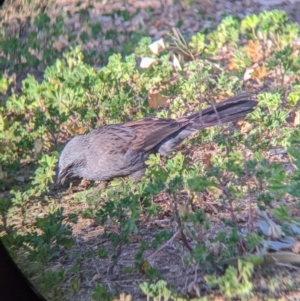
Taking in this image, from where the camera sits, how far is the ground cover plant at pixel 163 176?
324 centimetres

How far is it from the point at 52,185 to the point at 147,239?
2.33 feet

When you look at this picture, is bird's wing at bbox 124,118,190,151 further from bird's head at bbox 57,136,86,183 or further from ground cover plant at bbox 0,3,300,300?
bird's head at bbox 57,136,86,183

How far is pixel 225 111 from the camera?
3.79 m

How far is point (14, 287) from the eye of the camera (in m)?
3.77

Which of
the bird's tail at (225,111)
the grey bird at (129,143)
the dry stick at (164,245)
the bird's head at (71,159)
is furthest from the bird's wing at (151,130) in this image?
the dry stick at (164,245)

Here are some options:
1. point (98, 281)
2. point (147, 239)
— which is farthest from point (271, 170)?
point (98, 281)

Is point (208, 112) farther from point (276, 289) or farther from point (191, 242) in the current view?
point (276, 289)

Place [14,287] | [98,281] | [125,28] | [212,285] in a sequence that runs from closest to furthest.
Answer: [212,285], [98,281], [14,287], [125,28]

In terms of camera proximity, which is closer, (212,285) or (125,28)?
(212,285)

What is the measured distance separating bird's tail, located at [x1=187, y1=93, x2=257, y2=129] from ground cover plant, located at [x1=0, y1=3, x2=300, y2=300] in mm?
48

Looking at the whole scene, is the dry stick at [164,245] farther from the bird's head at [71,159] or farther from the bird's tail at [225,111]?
the bird's head at [71,159]

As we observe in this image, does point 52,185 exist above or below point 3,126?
below

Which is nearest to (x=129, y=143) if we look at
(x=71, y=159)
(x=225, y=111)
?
(x=71, y=159)

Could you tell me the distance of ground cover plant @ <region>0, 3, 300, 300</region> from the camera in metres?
3.24
